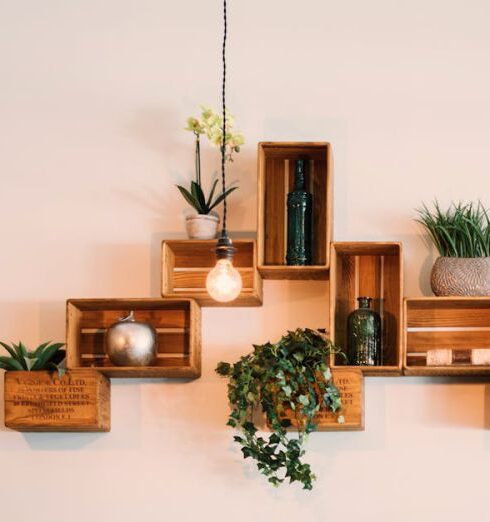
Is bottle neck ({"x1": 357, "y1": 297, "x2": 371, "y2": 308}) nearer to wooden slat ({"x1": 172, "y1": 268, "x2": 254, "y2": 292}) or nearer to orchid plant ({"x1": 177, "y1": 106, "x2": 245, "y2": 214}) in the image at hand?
wooden slat ({"x1": 172, "y1": 268, "x2": 254, "y2": 292})

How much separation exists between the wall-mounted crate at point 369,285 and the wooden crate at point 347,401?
8 centimetres

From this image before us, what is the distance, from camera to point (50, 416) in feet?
10.2

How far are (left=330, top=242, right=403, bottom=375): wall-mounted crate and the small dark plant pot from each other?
16 centimetres

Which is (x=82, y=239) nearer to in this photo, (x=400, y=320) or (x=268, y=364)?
(x=268, y=364)

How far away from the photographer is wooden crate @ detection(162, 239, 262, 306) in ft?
10.5

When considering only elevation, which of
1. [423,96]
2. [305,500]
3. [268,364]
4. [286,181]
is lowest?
[305,500]

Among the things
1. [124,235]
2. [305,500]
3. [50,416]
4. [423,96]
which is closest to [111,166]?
[124,235]

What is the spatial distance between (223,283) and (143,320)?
509mm

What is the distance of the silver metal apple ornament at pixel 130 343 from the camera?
3.09 meters

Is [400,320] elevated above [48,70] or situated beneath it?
situated beneath

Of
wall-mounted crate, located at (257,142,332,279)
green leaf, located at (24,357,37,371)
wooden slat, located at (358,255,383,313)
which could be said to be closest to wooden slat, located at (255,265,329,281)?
wall-mounted crate, located at (257,142,332,279)

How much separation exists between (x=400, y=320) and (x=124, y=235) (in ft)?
3.53

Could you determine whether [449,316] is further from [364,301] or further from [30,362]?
[30,362]

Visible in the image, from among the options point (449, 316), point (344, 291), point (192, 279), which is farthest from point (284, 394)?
point (449, 316)
